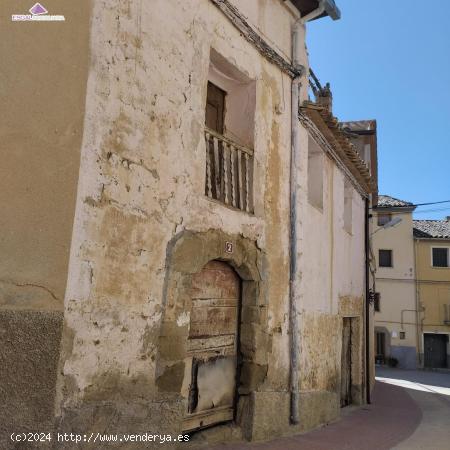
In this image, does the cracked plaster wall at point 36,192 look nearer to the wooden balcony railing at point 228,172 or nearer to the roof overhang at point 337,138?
the wooden balcony railing at point 228,172

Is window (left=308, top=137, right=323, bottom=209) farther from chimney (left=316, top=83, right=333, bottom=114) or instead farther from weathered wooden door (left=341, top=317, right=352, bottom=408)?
weathered wooden door (left=341, top=317, right=352, bottom=408)

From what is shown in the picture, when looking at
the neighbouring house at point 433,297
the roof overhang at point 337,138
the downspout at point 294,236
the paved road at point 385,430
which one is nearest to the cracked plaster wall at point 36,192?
the paved road at point 385,430

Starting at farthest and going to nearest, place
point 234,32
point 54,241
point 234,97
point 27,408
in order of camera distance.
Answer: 1. point 234,97
2. point 234,32
3. point 54,241
4. point 27,408

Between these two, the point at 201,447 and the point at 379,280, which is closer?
the point at 201,447

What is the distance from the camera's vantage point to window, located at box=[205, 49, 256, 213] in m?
5.16

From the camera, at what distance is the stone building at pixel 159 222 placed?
10.7ft

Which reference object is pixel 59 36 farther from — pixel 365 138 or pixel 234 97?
pixel 365 138

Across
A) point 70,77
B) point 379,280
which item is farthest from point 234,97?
point 379,280

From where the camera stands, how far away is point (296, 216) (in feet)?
20.9

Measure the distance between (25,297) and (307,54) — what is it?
243 inches

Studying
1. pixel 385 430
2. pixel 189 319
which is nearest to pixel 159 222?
pixel 189 319

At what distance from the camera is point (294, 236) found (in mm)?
6305

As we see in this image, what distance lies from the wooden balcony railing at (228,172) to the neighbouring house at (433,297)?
23.1 metres

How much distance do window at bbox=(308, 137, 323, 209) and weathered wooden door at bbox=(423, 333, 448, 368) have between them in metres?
21.1
